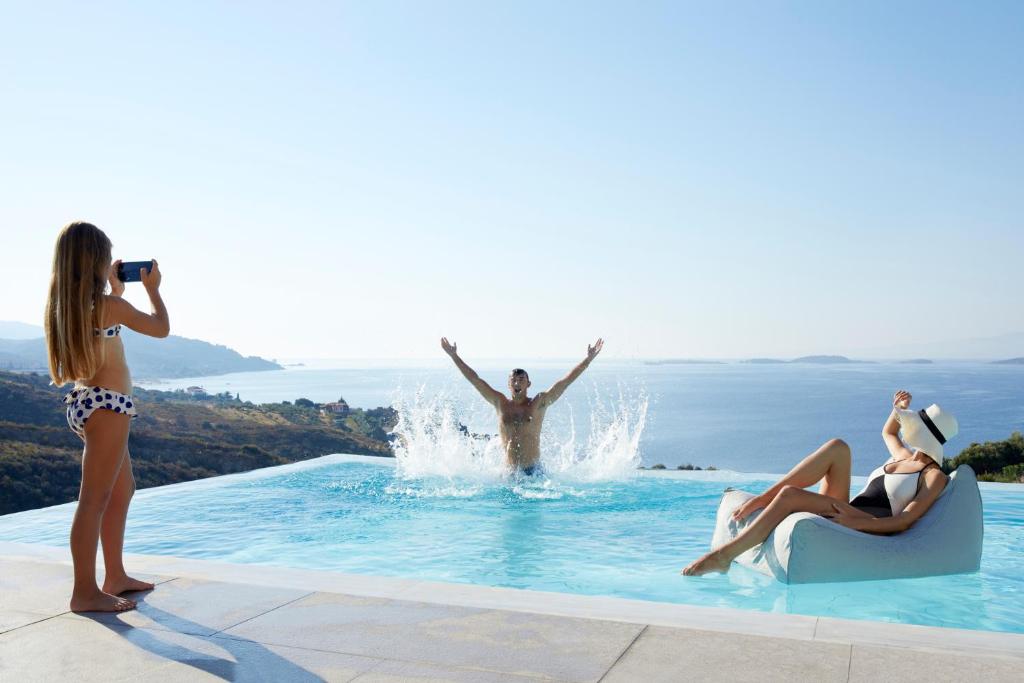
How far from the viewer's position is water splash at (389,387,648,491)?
10094 millimetres

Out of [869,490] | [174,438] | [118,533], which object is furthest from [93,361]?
[174,438]

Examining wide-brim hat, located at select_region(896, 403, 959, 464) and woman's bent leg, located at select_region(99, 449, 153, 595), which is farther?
wide-brim hat, located at select_region(896, 403, 959, 464)

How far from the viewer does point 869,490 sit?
5746mm

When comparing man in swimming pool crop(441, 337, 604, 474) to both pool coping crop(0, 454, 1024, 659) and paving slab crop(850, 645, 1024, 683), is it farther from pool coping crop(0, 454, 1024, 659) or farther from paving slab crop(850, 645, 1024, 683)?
paving slab crop(850, 645, 1024, 683)

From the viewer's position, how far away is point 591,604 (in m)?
4.03

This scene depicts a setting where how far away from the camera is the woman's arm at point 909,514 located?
5.36 metres

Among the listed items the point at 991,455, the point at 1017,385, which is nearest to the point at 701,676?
the point at 991,455

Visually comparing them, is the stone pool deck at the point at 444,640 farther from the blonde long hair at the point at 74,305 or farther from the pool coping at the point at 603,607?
the blonde long hair at the point at 74,305

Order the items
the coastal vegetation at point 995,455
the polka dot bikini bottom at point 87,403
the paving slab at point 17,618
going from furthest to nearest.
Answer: the coastal vegetation at point 995,455 → the polka dot bikini bottom at point 87,403 → the paving slab at point 17,618

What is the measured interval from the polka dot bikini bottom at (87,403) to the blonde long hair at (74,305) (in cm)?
9

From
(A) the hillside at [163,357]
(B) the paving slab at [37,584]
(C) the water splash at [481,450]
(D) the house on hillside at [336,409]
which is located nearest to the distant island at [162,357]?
(A) the hillside at [163,357]

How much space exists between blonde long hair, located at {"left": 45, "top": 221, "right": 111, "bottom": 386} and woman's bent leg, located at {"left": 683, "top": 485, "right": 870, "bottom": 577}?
3.63 m

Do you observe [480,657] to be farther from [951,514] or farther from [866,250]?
[866,250]

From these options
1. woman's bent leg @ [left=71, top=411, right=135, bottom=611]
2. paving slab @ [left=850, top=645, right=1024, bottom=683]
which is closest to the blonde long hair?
woman's bent leg @ [left=71, top=411, right=135, bottom=611]
